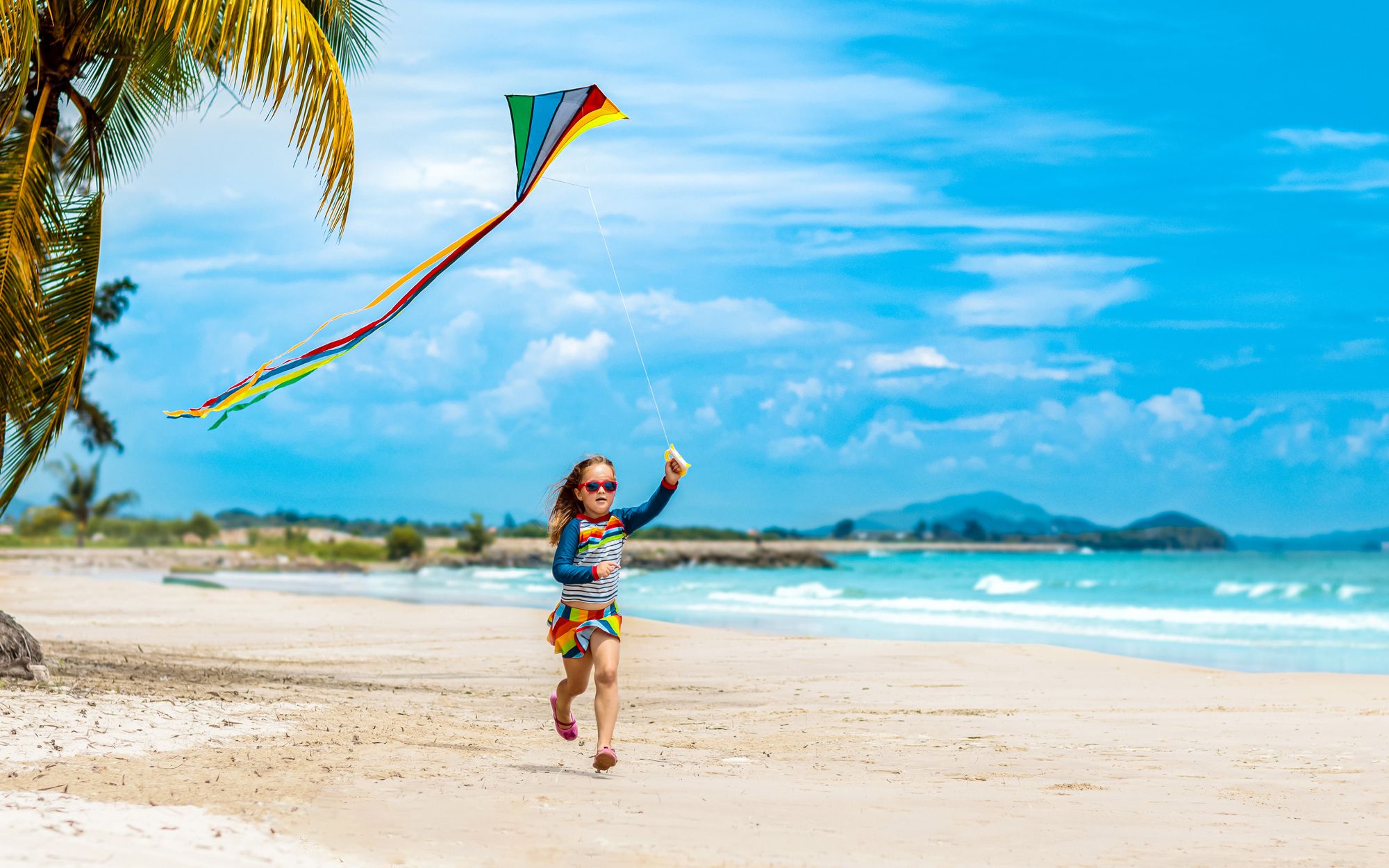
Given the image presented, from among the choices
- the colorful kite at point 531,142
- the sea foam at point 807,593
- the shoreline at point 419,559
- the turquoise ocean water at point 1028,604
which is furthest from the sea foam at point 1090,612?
the colorful kite at point 531,142

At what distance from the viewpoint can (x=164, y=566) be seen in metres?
52.9

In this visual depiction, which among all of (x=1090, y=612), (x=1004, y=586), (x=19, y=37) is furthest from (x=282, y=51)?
(x=1004, y=586)

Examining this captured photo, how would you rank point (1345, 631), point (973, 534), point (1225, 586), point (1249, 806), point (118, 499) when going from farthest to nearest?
point (973, 534)
point (118, 499)
point (1225, 586)
point (1345, 631)
point (1249, 806)

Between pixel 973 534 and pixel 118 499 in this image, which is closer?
pixel 118 499

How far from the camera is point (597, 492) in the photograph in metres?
6.73

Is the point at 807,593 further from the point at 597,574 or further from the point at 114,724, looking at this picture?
the point at 597,574

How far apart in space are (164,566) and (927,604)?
3419 cm

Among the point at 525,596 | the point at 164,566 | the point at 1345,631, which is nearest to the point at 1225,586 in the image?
the point at 1345,631

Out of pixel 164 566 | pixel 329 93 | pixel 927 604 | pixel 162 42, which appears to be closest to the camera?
pixel 329 93

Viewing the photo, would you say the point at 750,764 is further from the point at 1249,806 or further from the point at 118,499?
the point at 118,499

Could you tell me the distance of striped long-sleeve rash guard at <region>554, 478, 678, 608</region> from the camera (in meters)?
6.64

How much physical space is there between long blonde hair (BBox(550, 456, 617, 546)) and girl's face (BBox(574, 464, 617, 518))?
2.6 inches

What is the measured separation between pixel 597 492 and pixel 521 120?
2.99 meters

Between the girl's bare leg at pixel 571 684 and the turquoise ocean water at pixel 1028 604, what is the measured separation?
12059 mm
